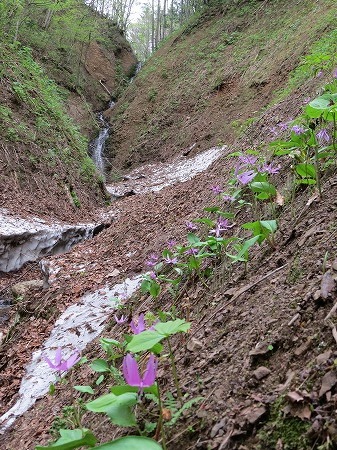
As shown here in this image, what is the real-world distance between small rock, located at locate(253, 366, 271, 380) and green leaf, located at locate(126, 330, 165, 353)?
1.18 ft

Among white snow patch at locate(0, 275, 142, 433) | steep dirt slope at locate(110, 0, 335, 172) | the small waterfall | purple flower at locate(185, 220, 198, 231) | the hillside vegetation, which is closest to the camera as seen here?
purple flower at locate(185, 220, 198, 231)

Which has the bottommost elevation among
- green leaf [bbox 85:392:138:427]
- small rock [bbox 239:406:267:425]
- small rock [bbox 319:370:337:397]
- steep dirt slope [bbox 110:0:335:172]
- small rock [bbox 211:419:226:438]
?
small rock [bbox 211:419:226:438]

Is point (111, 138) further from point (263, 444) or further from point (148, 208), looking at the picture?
point (263, 444)

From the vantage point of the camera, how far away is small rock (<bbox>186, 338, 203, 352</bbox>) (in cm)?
161

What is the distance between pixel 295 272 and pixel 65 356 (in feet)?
7.73

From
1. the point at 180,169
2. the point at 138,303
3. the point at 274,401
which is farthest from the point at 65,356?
the point at 180,169

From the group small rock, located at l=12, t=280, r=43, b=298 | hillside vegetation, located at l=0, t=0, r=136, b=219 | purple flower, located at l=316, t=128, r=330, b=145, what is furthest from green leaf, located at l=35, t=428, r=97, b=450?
hillside vegetation, located at l=0, t=0, r=136, b=219

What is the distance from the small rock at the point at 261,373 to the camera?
1174 millimetres

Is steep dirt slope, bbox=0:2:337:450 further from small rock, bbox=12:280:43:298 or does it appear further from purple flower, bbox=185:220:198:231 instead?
small rock, bbox=12:280:43:298

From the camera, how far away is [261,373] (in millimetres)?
1182

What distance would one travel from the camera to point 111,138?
61.4ft

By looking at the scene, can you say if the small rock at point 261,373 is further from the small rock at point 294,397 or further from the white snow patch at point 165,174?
the white snow patch at point 165,174

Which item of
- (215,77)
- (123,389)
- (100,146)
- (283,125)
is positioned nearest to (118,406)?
(123,389)

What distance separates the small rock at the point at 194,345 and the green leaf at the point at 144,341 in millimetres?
573
